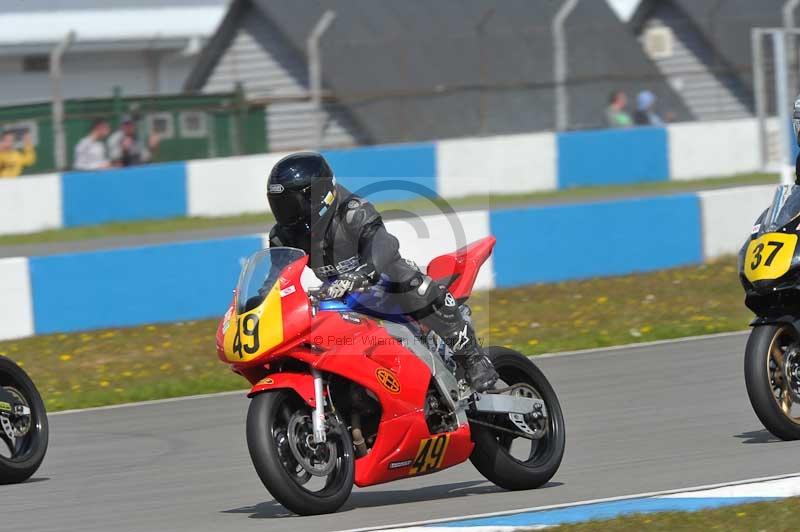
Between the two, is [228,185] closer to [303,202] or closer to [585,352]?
[585,352]

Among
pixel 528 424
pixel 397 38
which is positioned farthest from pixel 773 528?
pixel 397 38

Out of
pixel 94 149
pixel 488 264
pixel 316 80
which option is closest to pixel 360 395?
pixel 488 264

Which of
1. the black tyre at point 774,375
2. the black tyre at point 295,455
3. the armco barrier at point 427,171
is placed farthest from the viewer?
the armco barrier at point 427,171

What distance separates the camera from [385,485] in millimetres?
7098

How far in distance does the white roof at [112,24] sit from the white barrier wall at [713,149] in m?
10.4

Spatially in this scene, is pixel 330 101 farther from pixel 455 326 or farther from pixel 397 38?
pixel 455 326

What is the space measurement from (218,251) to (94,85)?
17.1 m

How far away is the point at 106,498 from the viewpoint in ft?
22.4

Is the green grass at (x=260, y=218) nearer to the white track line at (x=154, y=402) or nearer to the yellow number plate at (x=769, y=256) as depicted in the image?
the white track line at (x=154, y=402)

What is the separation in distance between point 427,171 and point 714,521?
16434 mm

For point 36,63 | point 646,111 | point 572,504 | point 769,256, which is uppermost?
point 36,63

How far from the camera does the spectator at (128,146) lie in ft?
67.2

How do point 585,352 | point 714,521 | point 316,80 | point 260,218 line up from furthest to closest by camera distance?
point 316,80 < point 260,218 < point 585,352 < point 714,521

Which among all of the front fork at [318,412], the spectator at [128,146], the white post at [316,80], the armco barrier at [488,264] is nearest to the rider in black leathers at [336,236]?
the front fork at [318,412]
